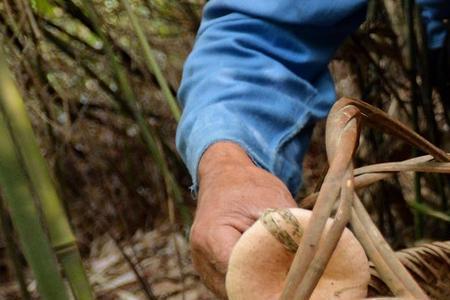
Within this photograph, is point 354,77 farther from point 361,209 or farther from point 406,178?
point 361,209

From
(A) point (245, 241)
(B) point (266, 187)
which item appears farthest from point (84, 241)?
(A) point (245, 241)

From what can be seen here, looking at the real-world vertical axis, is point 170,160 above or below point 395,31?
below

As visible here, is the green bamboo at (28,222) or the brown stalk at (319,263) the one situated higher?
the green bamboo at (28,222)

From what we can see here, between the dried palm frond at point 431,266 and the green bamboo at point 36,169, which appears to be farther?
the dried palm frond at point 431,266

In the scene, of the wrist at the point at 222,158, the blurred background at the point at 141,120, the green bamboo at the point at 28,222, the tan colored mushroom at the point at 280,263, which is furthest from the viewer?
the blurred background at the point at 141,120

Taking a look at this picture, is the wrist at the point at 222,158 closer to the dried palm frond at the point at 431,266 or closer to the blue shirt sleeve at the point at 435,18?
the dried palm frond at the point at 431,266

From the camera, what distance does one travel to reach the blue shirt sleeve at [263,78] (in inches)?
29.9

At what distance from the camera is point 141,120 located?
32.9 inches

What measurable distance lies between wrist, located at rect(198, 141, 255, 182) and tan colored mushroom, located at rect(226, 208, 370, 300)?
0.63 feet

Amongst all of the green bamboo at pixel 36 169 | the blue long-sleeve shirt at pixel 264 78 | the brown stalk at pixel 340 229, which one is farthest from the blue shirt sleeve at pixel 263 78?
the green bamboo at pixel 36 169

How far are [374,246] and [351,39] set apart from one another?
725 millimetres

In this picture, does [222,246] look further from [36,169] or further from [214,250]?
[36,169]

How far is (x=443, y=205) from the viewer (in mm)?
1003

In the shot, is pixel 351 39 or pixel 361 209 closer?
pixel 361 209
